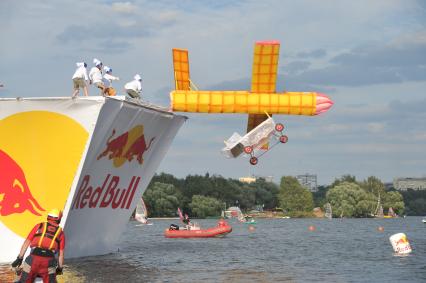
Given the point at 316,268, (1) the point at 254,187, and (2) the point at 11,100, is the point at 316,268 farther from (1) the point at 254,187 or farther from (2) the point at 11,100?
(1) the point at 254,187

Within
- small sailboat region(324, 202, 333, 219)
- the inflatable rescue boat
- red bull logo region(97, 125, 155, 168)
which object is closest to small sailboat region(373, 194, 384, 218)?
small sailboat region(324, 202, 333, 219)

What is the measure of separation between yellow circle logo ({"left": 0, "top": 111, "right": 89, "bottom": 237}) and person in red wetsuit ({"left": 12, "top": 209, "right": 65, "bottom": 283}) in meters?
11.7

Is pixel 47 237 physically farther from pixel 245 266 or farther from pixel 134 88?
pixel 245 266

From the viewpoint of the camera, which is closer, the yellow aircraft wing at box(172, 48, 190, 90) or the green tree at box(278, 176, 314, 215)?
the yellow aircraft wing at box(172, 48, 190, 90)

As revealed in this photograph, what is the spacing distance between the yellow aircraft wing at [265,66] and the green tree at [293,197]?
148 metres

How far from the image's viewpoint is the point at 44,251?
1688 centimetres

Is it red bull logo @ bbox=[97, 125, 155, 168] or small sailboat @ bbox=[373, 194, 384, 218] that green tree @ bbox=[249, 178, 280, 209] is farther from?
red bull logo @ bbox=[97, 125, 155, 168]

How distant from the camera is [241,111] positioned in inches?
1163

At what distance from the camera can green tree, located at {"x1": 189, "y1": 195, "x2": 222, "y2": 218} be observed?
5837 inches

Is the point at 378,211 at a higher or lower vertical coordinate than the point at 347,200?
lower

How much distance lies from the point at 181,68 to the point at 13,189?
875 centimetres

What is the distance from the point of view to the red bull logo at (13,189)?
95.8 feet

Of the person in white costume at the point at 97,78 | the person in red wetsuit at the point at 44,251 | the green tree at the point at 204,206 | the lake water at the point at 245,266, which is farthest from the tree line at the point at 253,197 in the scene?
the person in red wetsuit at the point at 44,251

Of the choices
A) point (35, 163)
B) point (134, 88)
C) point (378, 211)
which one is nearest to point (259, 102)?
point (134, 88)
